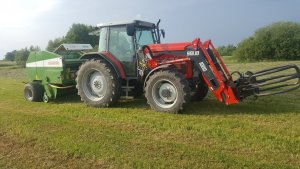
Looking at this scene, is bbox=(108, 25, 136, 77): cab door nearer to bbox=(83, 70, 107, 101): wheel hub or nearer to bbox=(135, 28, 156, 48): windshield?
bbox=(135, 28, 156, 48): windshield

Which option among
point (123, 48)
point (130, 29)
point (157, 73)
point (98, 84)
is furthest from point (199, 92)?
point (98, 84)

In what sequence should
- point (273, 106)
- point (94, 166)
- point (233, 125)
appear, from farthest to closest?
point (273, 106)
point (233, 125)
point (94, 166)

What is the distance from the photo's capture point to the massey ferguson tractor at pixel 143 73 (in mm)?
7344

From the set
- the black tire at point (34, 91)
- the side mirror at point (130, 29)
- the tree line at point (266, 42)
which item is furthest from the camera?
the tree line at point (266, 42)

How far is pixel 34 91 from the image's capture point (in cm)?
977

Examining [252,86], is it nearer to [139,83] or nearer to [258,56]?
[139,83]

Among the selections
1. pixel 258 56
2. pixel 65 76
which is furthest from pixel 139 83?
pixel 258 56

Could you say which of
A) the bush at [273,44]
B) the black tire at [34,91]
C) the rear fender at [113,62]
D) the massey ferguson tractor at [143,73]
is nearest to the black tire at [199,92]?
the massey ferguson tractor at [143,73]

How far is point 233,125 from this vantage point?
20.9 ft

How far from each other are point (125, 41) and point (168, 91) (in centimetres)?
182

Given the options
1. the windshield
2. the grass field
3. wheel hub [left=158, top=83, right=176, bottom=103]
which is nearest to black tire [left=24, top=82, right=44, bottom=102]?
the grass field

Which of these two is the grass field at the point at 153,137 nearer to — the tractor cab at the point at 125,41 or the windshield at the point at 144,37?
the tractor cab at the point at 125,41

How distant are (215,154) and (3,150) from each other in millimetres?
3405

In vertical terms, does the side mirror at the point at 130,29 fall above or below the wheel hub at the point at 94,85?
above
